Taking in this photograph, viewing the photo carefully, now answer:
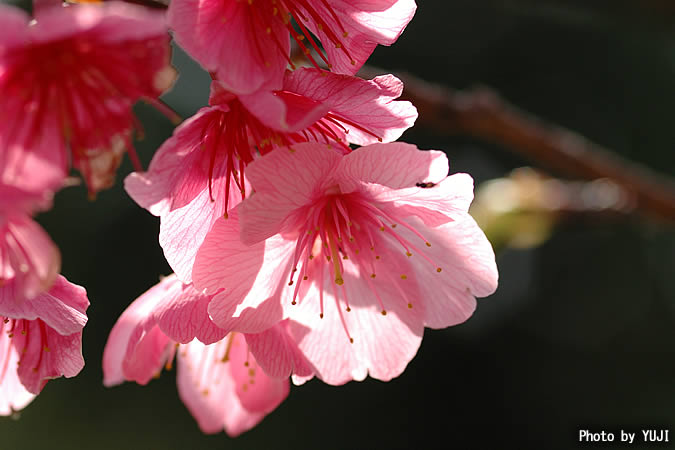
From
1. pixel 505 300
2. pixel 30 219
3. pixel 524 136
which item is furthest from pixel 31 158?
pixel 505 300

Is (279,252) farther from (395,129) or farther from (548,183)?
(548,183)

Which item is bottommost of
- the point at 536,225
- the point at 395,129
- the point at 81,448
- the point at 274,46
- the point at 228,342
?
the point at 81,448

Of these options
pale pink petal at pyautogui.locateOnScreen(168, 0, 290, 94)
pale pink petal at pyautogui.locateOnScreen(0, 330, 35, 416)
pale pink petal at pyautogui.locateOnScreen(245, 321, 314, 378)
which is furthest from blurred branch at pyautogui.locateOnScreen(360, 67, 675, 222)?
pale pink petal at pyautogui.locateOnScreen(0, 330, 35, 416)

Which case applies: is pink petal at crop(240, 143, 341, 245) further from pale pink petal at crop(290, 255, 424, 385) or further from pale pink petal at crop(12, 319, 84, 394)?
pale pink petal at crop(12, 319, 84, 394)

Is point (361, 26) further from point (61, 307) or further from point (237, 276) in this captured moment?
point (61, 307)

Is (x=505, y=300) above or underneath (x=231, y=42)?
underneath

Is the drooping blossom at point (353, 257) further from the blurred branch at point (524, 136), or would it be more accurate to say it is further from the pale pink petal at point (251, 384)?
the blurred branch at point (524, 136)

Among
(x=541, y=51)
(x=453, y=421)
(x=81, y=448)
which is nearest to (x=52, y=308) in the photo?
(x=81, y=448)
